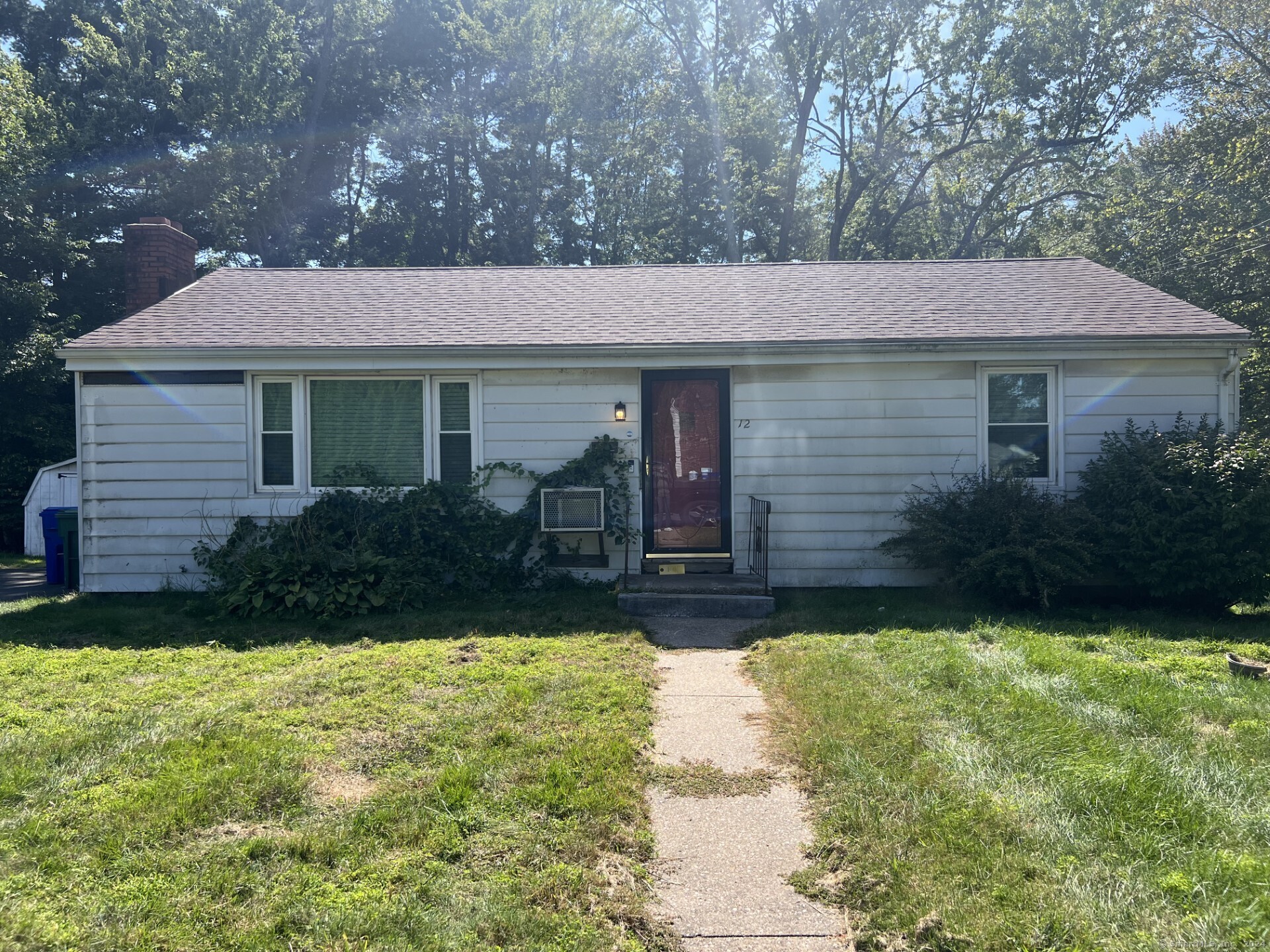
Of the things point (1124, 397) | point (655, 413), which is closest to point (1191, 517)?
point (1124, 397)

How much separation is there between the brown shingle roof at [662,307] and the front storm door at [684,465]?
0.65 m

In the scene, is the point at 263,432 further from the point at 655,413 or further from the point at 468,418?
the point at 655,413

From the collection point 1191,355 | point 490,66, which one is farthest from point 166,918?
point 490,66

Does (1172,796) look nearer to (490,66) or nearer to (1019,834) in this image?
(1019,834)

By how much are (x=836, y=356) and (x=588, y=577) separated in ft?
11.7

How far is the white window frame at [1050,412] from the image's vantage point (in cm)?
904

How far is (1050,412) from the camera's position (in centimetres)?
910

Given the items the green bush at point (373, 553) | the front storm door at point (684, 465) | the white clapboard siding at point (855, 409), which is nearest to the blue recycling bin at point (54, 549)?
the green bush at point (373, 553)

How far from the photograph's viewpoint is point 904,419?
9.13 m

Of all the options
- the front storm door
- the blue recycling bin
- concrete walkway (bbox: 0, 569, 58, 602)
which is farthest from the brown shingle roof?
concrete walkway (bbox: 0, 569, 58, 602)

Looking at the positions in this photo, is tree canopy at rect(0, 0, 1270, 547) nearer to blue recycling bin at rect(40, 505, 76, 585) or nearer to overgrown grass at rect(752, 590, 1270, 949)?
blue recycling bin at rect(40, 505, 76, 585)

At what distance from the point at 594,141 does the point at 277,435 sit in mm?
21733

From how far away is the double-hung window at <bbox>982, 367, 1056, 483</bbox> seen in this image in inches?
359

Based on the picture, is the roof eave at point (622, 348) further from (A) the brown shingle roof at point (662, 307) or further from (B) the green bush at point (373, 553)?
(B) the green bush at point (373, 553)
